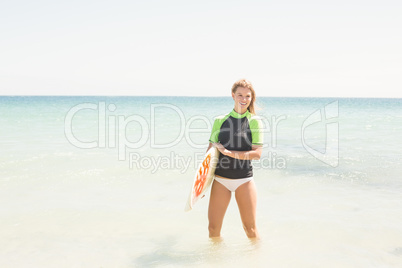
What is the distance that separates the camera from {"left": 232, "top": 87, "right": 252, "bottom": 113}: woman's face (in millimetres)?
3586

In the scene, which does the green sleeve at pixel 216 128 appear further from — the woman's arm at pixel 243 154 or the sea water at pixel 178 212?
the sea water at pixel 178 212

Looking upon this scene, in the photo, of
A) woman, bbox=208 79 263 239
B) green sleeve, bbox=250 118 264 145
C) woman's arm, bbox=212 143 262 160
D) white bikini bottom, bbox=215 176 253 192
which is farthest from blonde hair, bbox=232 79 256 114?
white bikini bottom, bbox=215 176 253 192

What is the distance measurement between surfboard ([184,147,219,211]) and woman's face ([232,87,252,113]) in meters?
0.55

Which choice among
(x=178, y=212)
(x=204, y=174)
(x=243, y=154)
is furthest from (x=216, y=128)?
(x=178, y=212)

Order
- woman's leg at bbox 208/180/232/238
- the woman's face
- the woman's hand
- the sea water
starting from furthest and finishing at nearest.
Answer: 1. the sea water
2. woman's leg at bbox 208/180/232/238
3. the woman's face
4. the woman's hand

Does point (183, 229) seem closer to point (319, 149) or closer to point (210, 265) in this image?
point (210, 265)

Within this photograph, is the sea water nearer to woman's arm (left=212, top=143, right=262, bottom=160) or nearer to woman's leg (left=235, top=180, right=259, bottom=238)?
woman's leg (left=235, top=180, right=259, bottom=238)

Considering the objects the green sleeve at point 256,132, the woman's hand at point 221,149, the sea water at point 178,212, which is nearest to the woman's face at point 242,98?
the green sleeve at point 256,132

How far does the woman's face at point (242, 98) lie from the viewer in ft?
11.8

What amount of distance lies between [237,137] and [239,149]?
0.13 meters

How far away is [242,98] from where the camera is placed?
11.8ft

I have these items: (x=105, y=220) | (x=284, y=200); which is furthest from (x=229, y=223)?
(x=105, y=220)

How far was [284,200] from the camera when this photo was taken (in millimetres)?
6020

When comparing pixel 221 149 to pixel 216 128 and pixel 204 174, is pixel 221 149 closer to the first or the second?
pixel 216 128
